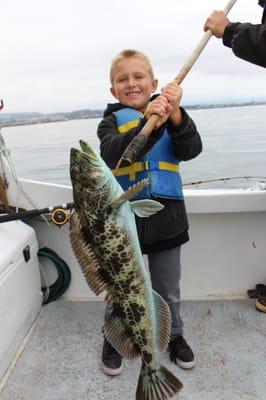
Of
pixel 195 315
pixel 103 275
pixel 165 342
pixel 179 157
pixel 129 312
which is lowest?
pixel 195 315

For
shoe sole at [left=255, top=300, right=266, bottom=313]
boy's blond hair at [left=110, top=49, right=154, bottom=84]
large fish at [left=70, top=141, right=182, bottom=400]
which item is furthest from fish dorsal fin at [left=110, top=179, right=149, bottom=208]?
shoe sole at [left=255, top=300, right=266, bottom=313]

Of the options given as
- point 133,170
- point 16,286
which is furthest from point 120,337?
point 16,286

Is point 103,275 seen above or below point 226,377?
above

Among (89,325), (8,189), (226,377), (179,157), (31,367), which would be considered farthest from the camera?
(8,189)

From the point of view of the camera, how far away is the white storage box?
2.75m

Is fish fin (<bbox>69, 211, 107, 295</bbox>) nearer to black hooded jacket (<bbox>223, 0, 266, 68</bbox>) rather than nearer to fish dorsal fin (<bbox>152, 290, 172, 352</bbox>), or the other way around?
fish dorsal fin (<bbox>152, 290, 172, 352</bbox>)

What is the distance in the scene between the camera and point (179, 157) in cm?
246

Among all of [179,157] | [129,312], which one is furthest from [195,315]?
[129,312]

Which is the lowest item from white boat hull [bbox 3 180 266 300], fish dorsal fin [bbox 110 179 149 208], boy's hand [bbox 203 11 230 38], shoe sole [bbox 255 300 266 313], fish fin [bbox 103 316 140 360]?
shoe sole [bbox 255 300 266 313]

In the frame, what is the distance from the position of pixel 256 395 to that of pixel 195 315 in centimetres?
98

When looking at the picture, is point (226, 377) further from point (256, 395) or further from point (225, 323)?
point (225, 323)

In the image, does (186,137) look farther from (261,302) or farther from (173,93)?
(261,302)

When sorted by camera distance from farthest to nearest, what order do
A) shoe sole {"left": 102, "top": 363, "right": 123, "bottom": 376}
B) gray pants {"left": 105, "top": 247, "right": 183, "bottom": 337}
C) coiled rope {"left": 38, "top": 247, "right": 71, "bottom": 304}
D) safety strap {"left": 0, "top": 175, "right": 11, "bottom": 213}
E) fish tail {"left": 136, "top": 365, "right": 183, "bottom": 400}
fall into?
1. coiled rope {"left": 38, "top": 247, "right": 71, "bottom": 304}
2. safety strap {"left": 0, "top": 175, "right": 11, "bottom": 213}
3. shoe sole {"left": 102, "top": 363, "right": 123, "bottom": 376}
4. gray pants {"left": 105, "top": 247, "right": 183, "bottom": 337}
5. fish tail {"left": 136, "top": 365, "right": 183, "bottom": 400}

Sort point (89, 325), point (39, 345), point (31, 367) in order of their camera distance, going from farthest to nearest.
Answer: point (89, 325) < point (39, 345) < point (31, 367)
